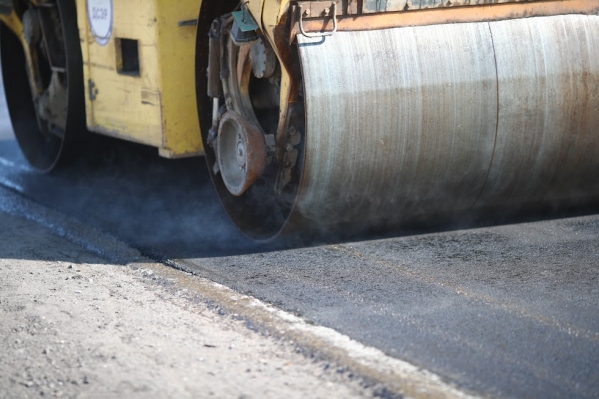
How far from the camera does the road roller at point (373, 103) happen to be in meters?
4.54

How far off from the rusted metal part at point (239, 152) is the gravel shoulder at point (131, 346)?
24.5 inches

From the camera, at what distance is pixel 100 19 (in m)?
5.96

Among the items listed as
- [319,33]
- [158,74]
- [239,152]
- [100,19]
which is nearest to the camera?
[319,33]

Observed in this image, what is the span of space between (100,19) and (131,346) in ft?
9.02

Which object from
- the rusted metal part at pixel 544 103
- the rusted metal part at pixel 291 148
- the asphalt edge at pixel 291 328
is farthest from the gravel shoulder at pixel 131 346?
the rusted metal part at pixel 544 103

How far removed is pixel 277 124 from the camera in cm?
526

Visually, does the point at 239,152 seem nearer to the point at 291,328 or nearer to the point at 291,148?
the point at 291,148

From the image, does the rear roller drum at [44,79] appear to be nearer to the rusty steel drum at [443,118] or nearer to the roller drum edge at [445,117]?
the rusty steel drum at [443,118]

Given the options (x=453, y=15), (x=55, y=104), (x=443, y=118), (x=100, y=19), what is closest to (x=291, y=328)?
(x=443, y=118)

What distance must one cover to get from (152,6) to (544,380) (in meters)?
2.99

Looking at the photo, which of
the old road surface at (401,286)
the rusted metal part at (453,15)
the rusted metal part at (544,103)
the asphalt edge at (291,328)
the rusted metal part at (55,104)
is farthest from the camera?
the rusted metal part at (55,104)

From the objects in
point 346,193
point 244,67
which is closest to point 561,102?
point 346,193

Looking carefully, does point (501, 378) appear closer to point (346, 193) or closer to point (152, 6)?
point (346, 193)

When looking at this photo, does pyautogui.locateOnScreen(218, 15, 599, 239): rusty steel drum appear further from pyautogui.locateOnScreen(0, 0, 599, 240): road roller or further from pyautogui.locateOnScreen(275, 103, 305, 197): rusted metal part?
pyautogui.locateOnScreen(275, 103, 305, 197): rusted metal part
